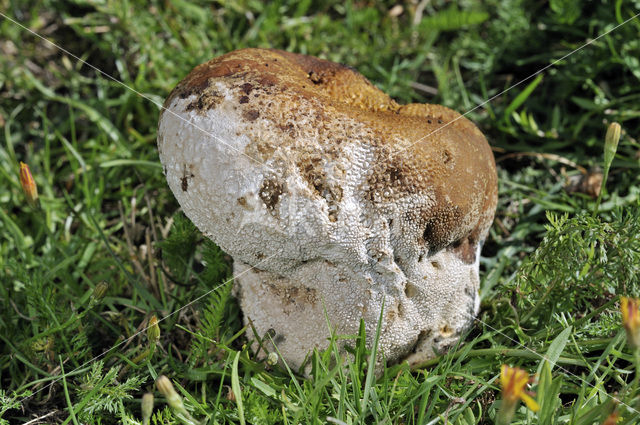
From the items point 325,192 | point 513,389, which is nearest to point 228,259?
point 325,192

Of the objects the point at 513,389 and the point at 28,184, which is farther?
the point at 28,184

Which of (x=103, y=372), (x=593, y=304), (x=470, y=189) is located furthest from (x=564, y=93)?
(x=103, y=372)

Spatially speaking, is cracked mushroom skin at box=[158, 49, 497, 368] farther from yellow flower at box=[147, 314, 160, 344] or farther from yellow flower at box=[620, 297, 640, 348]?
yellow flower at box=[620, 297, 640, 348]

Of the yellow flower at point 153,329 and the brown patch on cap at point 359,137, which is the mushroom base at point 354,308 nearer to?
the brown patch on cap at point 359,137

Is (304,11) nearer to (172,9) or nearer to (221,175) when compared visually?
(172,9)

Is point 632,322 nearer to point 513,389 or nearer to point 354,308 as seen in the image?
point 513,389

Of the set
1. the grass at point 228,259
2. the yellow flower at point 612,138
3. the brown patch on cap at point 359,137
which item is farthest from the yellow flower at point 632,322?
the yellow flower at point 612,138
